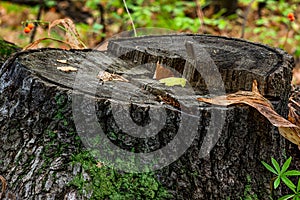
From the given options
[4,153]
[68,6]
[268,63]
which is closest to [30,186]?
[4,153]

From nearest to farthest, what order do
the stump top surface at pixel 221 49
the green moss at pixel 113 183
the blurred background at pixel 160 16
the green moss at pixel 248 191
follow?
1. the green moss at pixel 113 183
2. the green moss at pixel 248 191
3. the stump top surface at pixel 221 49
4. the blurred background at pixel 160 16

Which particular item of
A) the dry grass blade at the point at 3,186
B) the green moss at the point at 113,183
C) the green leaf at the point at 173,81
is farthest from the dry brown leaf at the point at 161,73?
the dry grass blade at the point at 3,186

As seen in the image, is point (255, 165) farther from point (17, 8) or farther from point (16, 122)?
point (17, 8)

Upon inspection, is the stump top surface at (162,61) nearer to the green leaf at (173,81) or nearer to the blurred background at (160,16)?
the green leaf at (173,81)

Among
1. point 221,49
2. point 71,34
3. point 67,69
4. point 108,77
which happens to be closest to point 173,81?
point 108,77

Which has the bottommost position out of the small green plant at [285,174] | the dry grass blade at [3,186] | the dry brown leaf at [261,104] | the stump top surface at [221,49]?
the dry grass blade at [3,186]

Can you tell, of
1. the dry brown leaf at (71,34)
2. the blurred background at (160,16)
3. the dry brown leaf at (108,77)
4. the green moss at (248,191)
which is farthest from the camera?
the blurred background at (160,16)

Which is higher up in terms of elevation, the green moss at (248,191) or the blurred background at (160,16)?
the blurred background at (160,16)
